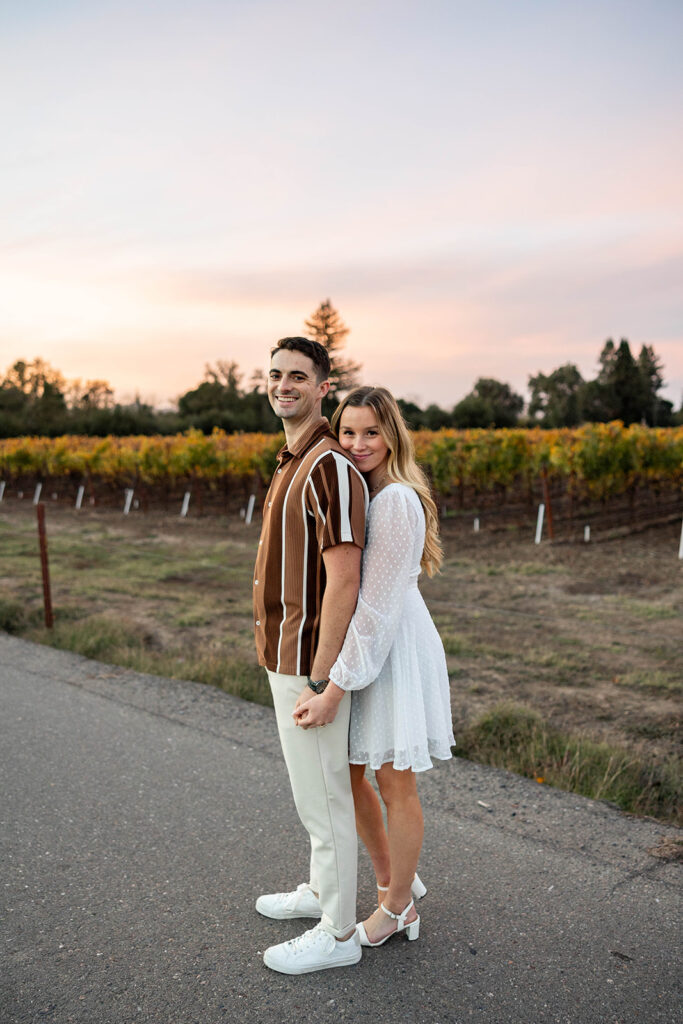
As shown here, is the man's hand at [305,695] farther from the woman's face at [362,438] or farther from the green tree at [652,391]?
the green tree at [652,391]

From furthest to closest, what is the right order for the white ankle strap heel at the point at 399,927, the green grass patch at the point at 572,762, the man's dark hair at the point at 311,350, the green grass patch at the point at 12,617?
the green grass patch at the point at 12,617 < the green grass patch at the point at 572,762 < the white ankle strap heel at the point at 399,927 < the man's dark hair at the point at 311,350

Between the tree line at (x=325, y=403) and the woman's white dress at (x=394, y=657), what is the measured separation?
36793 mm

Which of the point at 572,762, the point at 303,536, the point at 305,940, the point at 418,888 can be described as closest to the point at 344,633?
the point at 303,536

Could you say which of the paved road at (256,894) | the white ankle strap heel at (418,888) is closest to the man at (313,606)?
the paved road at (256,894)

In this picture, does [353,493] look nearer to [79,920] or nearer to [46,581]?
[79,920]

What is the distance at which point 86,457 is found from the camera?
23.8 meters

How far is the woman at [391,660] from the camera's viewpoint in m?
2.27

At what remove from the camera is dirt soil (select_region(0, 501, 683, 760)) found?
5949 millimetres

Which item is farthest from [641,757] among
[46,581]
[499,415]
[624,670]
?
[499,415]

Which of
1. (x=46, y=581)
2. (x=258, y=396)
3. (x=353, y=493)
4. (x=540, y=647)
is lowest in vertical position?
(x=540, y=647)

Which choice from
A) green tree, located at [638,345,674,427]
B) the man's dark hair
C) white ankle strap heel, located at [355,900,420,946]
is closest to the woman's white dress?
the man's dark hair

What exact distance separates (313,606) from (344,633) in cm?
12

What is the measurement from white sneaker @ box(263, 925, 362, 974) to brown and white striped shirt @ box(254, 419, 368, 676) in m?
0.81

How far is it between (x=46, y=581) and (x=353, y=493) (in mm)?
5491
